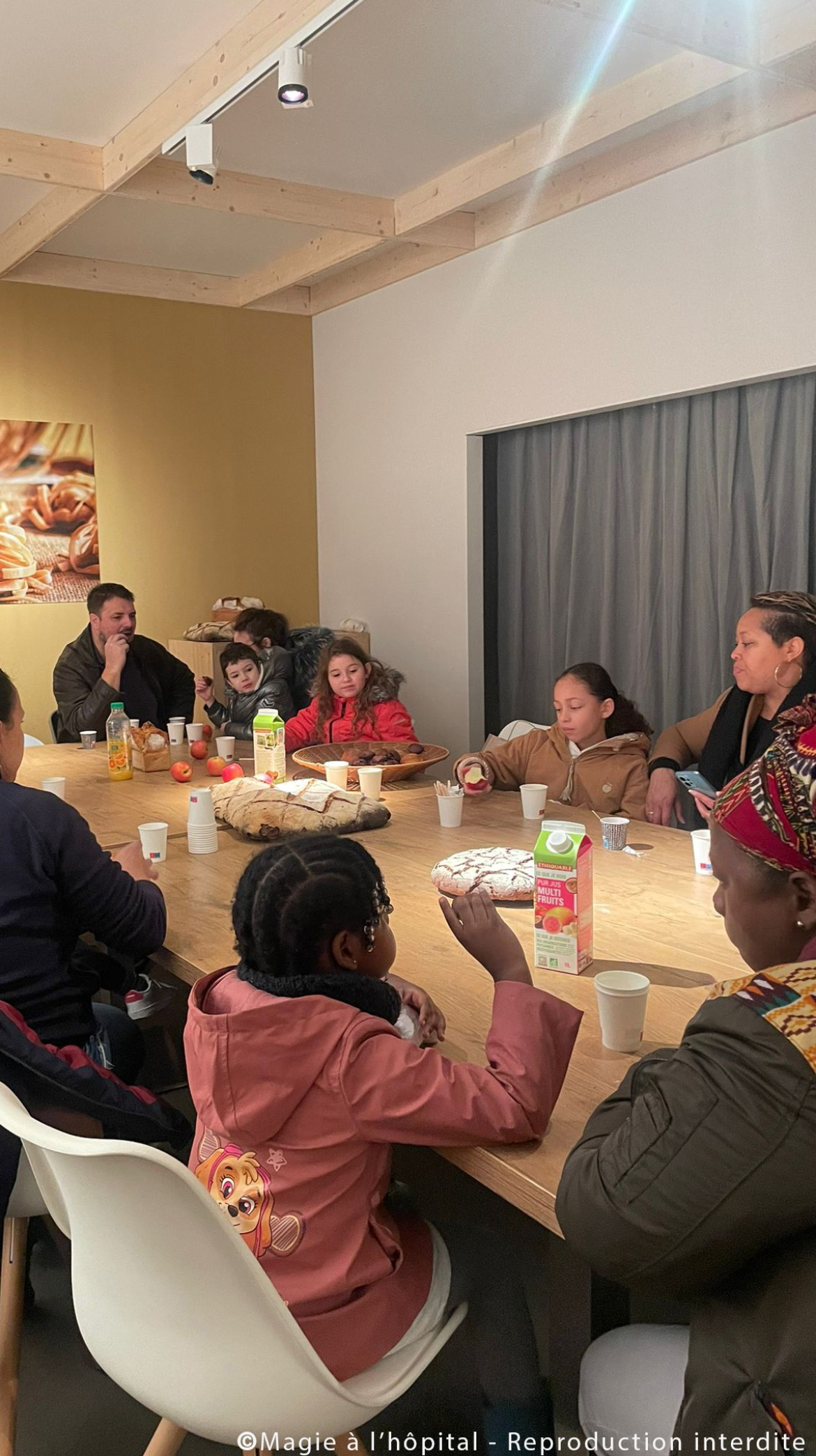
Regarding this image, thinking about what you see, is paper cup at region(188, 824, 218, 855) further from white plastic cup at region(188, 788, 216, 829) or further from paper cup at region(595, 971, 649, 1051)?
paper cup at region(595, 971, 649, 1051)

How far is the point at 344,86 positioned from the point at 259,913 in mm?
3234

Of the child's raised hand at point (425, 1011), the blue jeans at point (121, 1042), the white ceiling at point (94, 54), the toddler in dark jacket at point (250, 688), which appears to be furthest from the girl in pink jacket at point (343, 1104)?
the toddler in dark jacket at point (250, 688)

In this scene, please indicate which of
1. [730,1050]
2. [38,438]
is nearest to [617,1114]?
[730,1050]

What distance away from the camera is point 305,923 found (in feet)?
4.45

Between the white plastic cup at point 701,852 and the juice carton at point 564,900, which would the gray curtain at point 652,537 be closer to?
the white plastic cup at point 701,852

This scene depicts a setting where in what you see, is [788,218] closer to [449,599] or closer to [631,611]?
[631,611]

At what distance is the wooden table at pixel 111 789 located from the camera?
2.90 metres

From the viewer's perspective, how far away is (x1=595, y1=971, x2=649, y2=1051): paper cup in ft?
4.74

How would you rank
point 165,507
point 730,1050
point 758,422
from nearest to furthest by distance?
point 730,1050 → point 758,422 → point 165,507

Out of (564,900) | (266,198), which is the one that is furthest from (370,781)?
(266,198)

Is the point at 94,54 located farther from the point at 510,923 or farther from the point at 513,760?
the point at 510,923

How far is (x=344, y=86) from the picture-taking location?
3.60 meters

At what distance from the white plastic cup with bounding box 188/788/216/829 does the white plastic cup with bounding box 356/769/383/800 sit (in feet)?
1.51

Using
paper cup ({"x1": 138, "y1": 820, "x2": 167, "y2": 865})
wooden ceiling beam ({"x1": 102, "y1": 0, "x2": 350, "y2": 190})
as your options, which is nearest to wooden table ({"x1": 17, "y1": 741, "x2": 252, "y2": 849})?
paper cup ({"x1": 138, "y1": 820, "x2": 167, "y2": 865})
